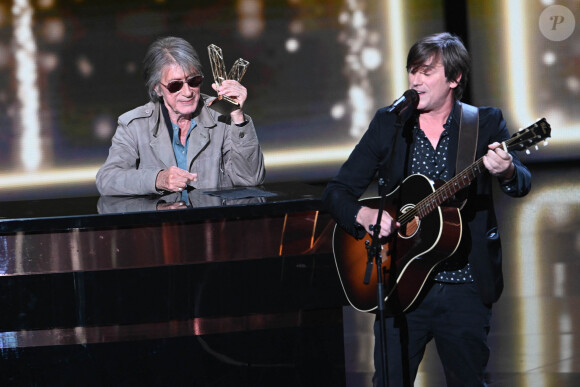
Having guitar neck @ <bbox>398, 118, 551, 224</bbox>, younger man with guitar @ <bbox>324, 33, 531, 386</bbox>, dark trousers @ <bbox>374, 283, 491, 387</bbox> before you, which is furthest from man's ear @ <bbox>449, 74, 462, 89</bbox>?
dark trousers @ <bbox>374, 283, 491, 387</bbox>

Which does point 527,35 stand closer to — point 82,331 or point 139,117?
point 139,117

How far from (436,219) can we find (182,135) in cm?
198

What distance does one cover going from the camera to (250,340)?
3430 mm

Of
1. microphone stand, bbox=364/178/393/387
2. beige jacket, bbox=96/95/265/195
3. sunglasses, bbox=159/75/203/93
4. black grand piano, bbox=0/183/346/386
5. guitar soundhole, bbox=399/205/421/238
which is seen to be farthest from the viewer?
beige jacket, bbox=96/95/265/195

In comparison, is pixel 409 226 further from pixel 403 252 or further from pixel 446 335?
pixel 446 335

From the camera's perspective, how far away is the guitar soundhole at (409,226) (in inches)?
123

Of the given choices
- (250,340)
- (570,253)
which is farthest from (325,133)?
(250,340)

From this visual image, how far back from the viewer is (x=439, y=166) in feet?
10.3

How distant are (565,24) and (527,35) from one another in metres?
0.49

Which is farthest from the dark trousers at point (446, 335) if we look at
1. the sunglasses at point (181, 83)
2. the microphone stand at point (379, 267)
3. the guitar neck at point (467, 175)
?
Result: the sunglasses at point (181, 83)

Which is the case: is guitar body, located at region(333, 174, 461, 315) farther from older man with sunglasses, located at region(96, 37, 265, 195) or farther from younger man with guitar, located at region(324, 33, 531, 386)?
older man with sunglasses, located at region(96, 37, 265, 195)

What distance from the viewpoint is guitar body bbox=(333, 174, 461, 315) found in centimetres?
300

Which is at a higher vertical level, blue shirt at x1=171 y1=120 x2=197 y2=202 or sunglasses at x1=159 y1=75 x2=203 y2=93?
sunglasses at x1=159 y1=75 x2=203 y2=93

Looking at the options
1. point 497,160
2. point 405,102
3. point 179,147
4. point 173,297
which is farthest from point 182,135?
point 497,160
